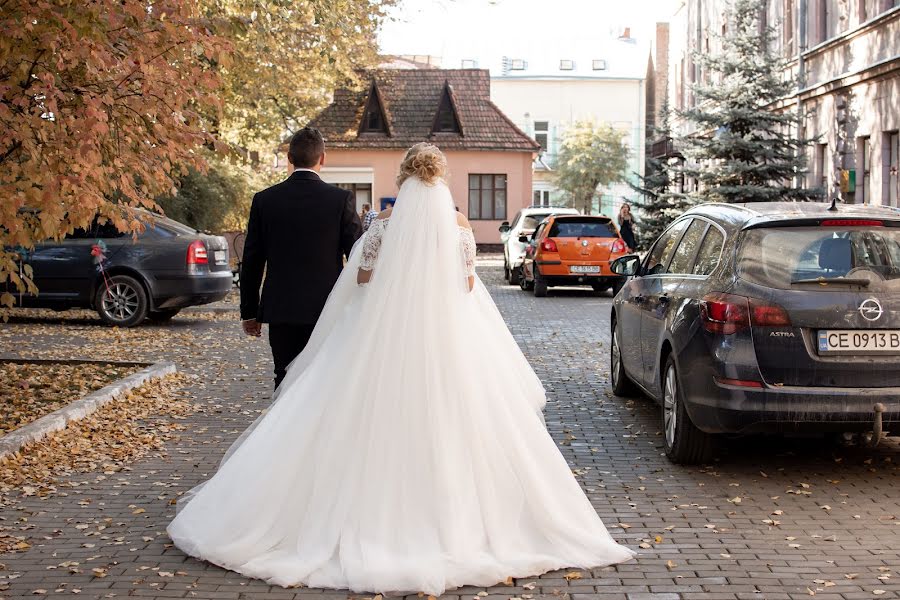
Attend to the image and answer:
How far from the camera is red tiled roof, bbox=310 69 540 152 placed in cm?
5400

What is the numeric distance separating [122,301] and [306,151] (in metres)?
12.0

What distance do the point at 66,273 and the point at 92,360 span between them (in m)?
5.55

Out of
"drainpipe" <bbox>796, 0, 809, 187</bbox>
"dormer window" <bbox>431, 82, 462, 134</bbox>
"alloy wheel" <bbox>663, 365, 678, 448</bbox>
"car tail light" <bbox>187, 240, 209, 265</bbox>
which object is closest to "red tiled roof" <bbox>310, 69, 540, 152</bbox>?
"dormer window" <bbox>431, 82, 462, 134</bbox>

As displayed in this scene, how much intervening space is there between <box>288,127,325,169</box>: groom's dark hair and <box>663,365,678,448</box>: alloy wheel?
2.83 metres

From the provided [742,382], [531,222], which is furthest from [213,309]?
[742,382]

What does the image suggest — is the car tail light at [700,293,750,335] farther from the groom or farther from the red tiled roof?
the red tiled roof

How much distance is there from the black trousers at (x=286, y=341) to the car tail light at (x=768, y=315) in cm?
260

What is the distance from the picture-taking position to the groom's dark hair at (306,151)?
22.8 ft

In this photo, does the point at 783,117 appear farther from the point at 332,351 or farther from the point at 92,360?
the point at 332,351

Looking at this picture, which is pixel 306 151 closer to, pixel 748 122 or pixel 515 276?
pixel 748 122

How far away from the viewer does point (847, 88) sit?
2583 cm

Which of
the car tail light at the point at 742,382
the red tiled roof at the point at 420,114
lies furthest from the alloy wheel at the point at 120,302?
the red tiled roof at the point at 420,114

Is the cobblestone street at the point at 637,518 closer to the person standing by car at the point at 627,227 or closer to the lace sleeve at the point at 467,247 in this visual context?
the lace sleeve at the point at 467,247

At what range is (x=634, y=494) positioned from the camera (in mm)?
7359
